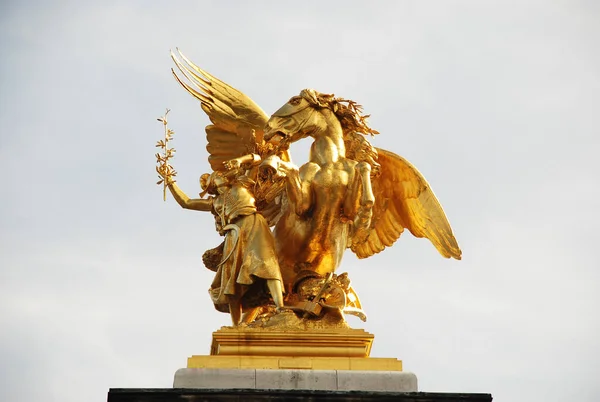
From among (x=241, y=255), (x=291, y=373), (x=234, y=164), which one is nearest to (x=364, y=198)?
(x=241, y=255)

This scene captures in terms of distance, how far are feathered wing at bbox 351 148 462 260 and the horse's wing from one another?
Result: 208cm

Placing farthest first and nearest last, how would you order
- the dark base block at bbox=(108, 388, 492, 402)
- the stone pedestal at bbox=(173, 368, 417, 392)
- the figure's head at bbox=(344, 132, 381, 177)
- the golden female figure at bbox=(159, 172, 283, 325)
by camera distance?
1. the figure's head at bbox=(344, 132, 381, 177)
2. the golden female figure at bbox=(159, 172, 283, 325)
3. the stone pedestal at bbox=(173, 368, 417, 392)
4. the dark base block at bbox=(108, 388, 492, 402)

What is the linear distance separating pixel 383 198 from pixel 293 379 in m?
3.88

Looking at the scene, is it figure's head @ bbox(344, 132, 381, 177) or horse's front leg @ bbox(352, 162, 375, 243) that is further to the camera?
figure's head @ bbox(344, 132, 381, 177)

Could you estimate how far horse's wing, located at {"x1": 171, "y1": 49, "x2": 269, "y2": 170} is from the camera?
2756 cm

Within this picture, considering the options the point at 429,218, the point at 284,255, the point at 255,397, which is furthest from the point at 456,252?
the point at 255,397

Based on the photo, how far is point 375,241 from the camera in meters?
27.2

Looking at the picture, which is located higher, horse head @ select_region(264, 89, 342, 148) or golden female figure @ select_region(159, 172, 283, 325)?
horse head @ select_region(264, 89, 342, 148)

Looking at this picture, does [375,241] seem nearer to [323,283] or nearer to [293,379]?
[323,283]

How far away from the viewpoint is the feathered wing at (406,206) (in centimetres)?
2636

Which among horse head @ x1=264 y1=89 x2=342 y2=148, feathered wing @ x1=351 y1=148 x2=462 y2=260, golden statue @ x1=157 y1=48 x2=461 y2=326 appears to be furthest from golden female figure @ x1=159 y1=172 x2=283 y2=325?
feathered wing @ x1=351 y1=148 x2=462 y2=260

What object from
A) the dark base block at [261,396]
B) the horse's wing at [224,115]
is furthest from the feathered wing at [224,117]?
the dark base block at [261,396]

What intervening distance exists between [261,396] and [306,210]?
3.53 m

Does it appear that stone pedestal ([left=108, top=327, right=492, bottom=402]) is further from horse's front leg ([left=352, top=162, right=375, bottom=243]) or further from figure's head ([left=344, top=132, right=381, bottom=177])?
figure's head ([left=344, top=132, right=381, bottom=177])
